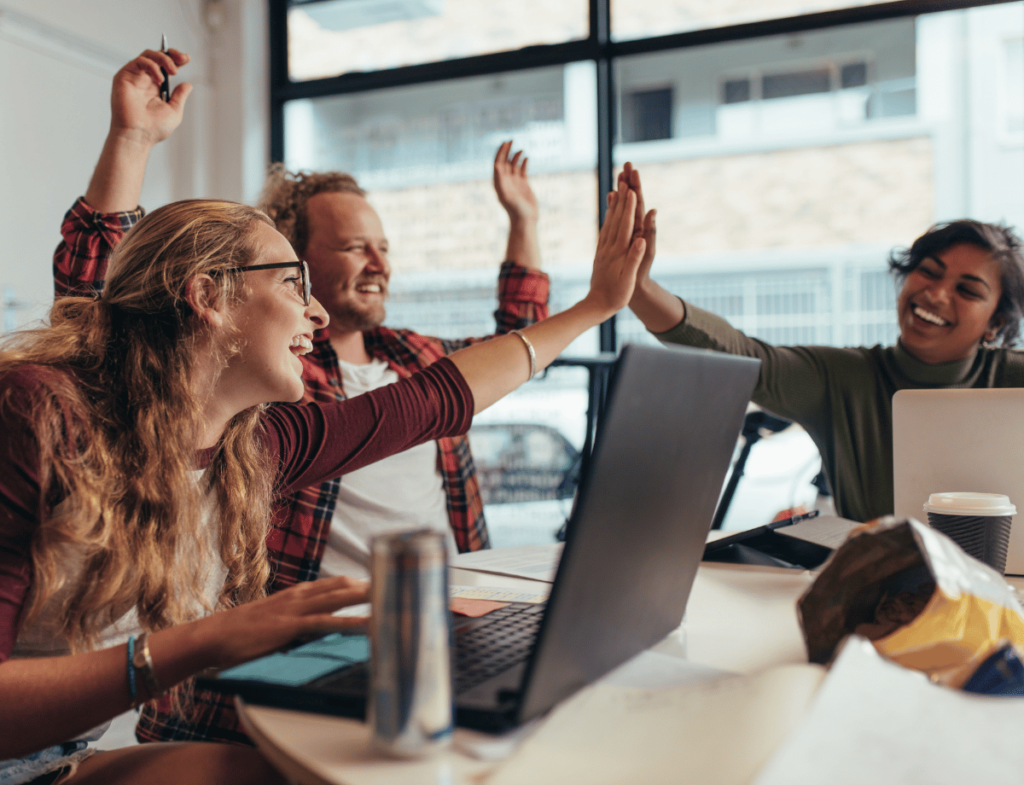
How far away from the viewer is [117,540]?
2.96ft

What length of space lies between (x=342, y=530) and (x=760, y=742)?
1.26 m

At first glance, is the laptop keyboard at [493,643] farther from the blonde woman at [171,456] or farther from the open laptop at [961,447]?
the open laptop at [961,447]

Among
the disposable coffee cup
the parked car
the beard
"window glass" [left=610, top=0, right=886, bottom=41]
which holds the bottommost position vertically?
the parked car

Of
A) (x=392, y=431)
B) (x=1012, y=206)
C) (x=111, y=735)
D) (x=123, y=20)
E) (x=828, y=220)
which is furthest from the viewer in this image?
(x=123, y=20)

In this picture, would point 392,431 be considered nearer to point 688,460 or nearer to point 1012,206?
point 688,460

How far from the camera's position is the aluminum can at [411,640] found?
57 cm

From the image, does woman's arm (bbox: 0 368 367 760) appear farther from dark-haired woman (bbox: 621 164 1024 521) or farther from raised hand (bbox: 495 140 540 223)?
raised hand (bbox: 495 140 540 223)

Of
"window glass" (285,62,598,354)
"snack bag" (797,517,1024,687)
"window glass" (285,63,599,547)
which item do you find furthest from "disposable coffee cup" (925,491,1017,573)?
"window glass" (285,62,598,354)

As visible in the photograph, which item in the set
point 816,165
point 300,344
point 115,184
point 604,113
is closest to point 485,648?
point 300,344

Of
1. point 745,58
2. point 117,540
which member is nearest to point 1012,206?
point 745,58

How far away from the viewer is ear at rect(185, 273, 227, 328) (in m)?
1.10

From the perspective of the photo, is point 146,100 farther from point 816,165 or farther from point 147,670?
point 816,165

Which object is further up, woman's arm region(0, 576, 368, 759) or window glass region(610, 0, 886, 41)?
→ window glass region(610, 0, 886, 41)

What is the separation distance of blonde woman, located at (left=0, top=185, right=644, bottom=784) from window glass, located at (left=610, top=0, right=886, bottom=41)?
2.11 m
